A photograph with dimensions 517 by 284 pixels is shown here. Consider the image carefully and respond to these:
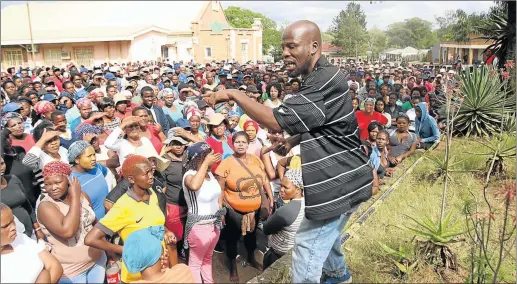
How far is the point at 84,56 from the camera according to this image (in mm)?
34281

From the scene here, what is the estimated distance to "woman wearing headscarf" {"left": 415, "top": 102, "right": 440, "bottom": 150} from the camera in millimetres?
→ 7938

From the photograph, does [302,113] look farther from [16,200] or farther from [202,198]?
[16,200]

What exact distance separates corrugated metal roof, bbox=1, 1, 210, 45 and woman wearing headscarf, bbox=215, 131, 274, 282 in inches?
1414

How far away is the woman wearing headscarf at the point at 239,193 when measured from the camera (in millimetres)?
4570

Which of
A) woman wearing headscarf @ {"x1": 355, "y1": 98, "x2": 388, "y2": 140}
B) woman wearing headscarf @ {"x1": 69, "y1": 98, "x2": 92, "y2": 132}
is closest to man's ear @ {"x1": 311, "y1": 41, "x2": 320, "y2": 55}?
woman wearing headscarf @ {"x1": 69, "y1": 98, "x2": 92, "y2": 132}

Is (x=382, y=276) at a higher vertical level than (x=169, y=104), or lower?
lower

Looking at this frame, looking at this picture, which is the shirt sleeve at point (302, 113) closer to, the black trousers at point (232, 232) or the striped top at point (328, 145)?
the striped top at point (328, 145)

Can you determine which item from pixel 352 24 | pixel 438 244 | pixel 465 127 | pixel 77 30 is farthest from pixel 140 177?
pixel 352 24

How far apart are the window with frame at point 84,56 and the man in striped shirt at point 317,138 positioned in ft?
115

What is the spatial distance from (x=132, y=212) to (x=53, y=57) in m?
35.9

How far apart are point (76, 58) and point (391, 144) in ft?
108

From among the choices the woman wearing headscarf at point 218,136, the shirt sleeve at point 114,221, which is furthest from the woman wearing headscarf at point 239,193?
the shirt sleeve at point 114,221

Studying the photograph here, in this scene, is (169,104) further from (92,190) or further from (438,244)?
(438,244)

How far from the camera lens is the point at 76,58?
34438 millimetres
